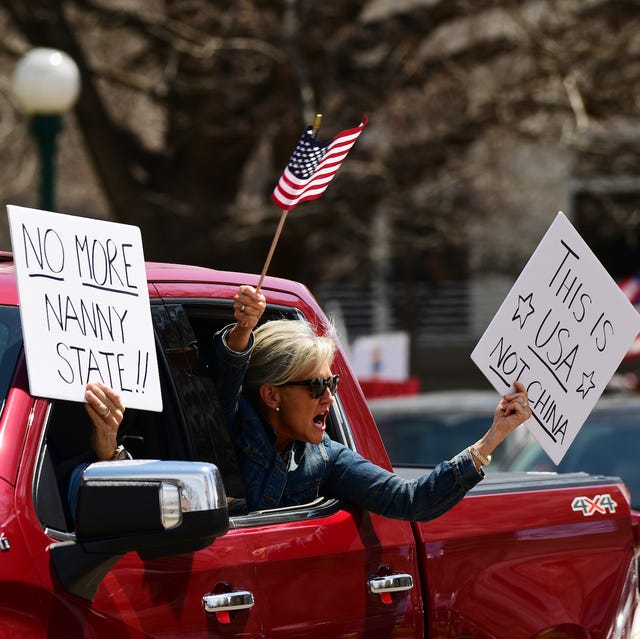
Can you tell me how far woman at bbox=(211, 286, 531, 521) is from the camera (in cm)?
383

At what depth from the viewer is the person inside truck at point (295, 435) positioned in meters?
3.83

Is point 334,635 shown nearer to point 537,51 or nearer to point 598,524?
point 598,524

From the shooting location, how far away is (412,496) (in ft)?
12.6

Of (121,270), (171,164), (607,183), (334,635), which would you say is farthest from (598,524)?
(607,183)

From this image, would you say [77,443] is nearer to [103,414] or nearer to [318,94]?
[103,414]

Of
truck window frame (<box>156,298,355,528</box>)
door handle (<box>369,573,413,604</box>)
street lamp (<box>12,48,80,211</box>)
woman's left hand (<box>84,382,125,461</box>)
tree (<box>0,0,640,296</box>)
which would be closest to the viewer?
woman's left hand (<box>84,382,125,461</box>)

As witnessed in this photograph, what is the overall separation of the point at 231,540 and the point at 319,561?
321mm

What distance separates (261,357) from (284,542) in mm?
590

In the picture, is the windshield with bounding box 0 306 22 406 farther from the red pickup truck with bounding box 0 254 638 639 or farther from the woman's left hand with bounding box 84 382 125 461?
the woman's left hand with bounding box 84 382 125 461

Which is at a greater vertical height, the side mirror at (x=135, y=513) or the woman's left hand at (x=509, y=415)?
the woman's left hand at (x=509, y=415)

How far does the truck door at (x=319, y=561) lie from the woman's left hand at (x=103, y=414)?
41 cm

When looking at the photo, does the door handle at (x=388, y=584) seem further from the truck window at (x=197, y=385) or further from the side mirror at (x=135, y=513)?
the side mirror at (x=135, y=513)

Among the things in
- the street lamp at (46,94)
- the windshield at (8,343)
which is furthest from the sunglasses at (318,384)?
the street lamp at (46,94)

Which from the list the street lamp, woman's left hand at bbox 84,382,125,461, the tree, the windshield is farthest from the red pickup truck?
the tree
